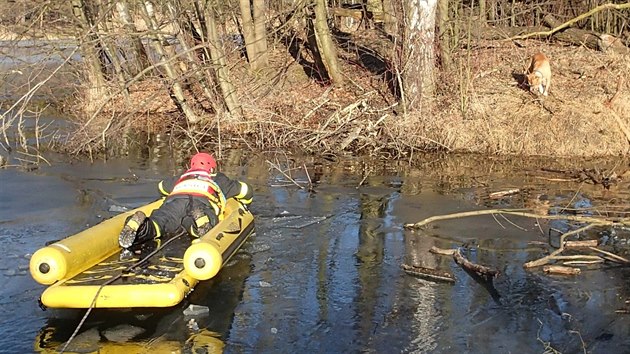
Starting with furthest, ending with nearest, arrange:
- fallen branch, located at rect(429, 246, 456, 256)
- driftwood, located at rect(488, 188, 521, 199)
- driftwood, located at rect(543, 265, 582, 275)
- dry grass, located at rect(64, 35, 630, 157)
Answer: dry grass, located at rect(64, 35, 630, 157) → driftwood, located at rect(488, 188, 521, 199) → fallen branch, located at rect(429, 246, 456, 256) → driftwood, located at rect(543, 265, 582, 275)

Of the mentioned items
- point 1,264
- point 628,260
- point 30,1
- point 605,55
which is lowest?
point 628,260

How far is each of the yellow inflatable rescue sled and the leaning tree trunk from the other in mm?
8473

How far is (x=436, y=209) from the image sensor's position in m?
10.6

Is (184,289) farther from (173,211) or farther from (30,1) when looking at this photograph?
(30,1)

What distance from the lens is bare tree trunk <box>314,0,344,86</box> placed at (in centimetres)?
1818

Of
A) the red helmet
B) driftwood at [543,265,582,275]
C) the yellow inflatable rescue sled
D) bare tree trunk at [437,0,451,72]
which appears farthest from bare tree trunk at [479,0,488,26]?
the yellow inflatable rescue sled

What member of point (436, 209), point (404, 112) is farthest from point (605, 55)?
point (436, 209)

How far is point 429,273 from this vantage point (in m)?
7.66

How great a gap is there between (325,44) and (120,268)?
41.2ft

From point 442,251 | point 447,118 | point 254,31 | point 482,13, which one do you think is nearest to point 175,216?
point 442,251

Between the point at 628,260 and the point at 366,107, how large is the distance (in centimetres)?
869

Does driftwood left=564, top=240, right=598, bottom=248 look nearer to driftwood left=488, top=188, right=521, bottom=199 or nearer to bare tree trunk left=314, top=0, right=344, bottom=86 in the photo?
Answer: driftwood left=488, top=188, right=521, bottom=199

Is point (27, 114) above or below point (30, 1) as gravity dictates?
below

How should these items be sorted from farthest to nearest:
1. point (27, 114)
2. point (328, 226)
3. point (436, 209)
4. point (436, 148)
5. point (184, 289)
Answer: point (27, 114), point (436, 148), point (436, 209), point (328, 226), point (184, 289)
